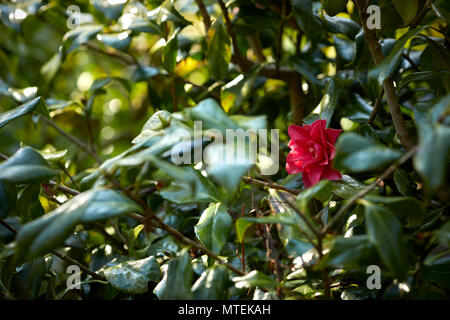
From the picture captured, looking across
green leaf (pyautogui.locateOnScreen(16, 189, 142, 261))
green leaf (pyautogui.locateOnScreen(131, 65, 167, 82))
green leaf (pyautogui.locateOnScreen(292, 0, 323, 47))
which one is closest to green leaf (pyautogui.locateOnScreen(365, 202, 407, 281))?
green leaf (pyautogui.locateOnScreen(16, 189, 142, 261))

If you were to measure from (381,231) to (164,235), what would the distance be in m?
0.47

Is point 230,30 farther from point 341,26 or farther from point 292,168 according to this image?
point 292,168

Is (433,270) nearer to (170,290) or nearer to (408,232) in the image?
(408,232)

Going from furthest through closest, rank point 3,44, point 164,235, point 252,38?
point 3,44 < point 252,38 < point 164,235

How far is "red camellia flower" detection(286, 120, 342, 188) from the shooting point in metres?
0.69

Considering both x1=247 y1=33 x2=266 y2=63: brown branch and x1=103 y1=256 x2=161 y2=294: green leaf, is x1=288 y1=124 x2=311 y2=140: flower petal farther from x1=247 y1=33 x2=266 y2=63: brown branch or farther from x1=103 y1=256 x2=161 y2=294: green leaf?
x1=247 y1=33 x2=266 y2=63: brown branch

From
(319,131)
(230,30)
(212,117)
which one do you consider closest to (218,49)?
(230,30)

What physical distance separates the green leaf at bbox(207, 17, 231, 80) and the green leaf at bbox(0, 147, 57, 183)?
16.3 inches

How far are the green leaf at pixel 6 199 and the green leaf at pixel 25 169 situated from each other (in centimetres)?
7

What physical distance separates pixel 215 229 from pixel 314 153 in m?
0.19

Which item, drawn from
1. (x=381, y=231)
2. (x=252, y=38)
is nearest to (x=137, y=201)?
(x=381, y=231)

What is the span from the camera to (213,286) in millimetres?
540

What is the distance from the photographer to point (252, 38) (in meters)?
1.13

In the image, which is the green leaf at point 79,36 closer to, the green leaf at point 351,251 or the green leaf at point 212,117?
the green leaf at point 212,117
